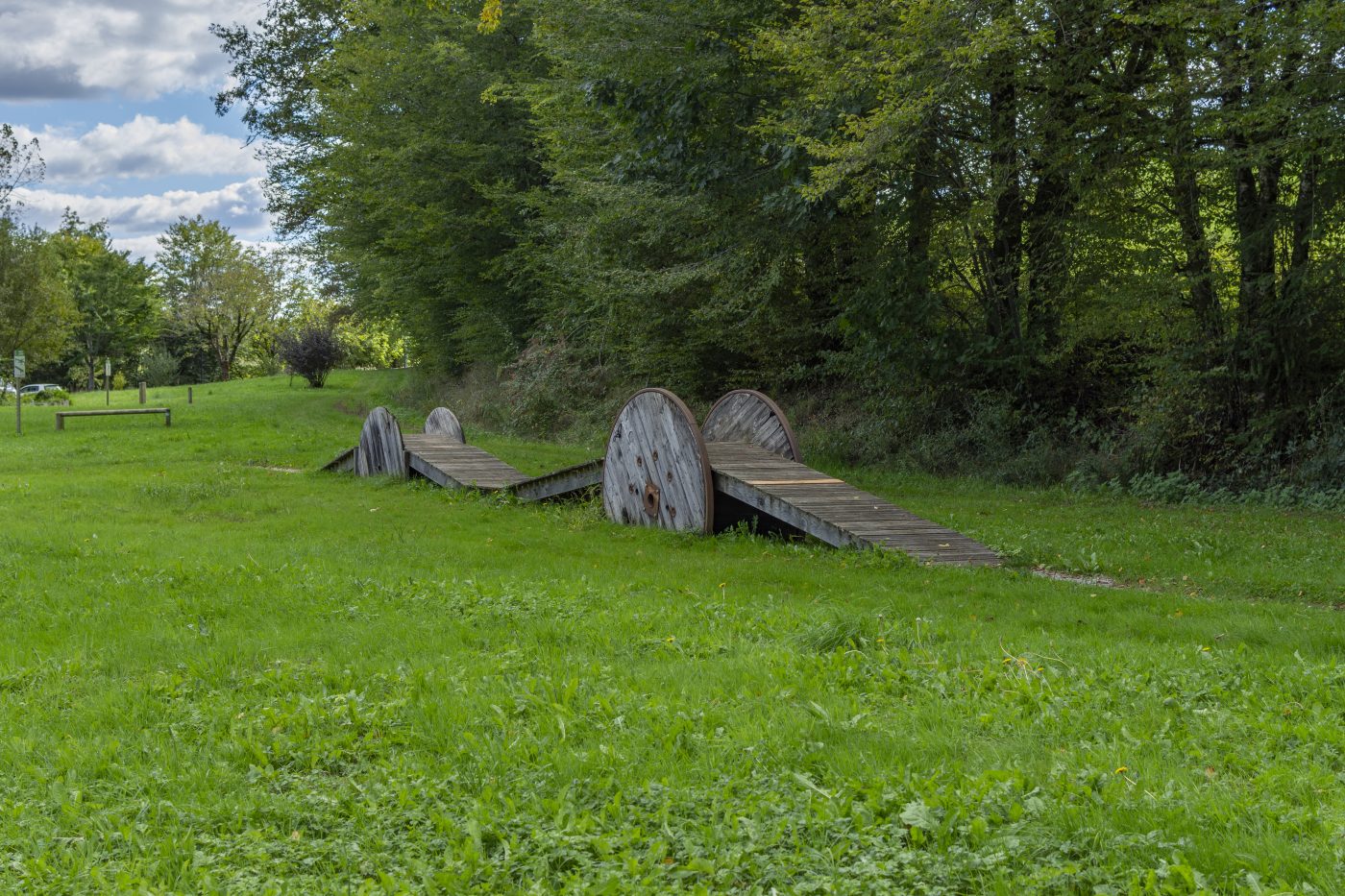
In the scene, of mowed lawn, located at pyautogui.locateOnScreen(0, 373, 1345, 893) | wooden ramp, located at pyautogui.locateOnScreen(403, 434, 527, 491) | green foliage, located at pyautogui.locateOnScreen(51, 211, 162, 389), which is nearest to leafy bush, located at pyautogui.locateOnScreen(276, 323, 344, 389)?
green foliage, located at pyautogui.locateOnScreen(51, 211, 162, 389)

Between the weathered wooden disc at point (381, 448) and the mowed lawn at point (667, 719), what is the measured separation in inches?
207

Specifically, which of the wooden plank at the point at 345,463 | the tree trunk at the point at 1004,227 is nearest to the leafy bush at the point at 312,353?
the wooden plank at the point at 345,463

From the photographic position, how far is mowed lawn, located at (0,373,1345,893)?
3.56m

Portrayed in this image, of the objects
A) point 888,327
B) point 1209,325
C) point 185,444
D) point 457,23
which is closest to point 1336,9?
point 1209,325

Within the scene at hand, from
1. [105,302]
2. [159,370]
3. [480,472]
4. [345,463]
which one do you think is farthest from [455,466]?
[105,302]

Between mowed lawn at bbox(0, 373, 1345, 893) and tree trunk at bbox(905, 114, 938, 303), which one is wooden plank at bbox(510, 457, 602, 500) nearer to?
mowed lawn at bbox(0, 373, 1345, 893)

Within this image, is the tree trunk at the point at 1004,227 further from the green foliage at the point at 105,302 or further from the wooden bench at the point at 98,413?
the green foliage at the point at 105,302

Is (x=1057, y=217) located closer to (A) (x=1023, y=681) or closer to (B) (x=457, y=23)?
(A) (x=1023, y=681)

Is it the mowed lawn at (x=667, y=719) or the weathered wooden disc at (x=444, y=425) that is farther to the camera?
the weathered wooden disc at (x=444, y=425)

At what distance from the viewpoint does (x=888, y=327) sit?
54.9 feet

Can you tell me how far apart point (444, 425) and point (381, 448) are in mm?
2191

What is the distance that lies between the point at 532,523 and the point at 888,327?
24.4 feet

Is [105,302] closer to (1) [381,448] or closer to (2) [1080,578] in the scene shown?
(1) [381,448]

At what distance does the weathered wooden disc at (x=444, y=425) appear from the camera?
56.3 feet
